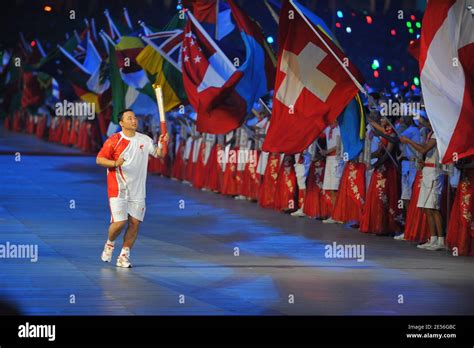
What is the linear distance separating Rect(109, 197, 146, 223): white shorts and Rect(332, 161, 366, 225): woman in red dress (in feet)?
21.6

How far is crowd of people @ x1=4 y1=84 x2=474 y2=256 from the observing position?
18.0 meters

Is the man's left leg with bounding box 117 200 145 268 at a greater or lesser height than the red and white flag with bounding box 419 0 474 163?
lesser

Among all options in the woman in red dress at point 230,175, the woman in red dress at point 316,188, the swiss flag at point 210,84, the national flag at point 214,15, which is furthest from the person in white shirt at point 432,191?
the national flag at point 214,15

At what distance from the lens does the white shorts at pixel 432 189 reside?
1801 centimetres

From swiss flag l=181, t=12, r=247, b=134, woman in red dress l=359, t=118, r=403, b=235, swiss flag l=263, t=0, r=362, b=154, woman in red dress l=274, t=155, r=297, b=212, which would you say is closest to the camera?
woman in red dress l=359, t=118, r=403, b=235

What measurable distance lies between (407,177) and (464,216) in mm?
2702

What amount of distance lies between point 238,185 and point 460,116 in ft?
36.8

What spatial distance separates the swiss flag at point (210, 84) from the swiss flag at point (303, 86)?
9.52ft

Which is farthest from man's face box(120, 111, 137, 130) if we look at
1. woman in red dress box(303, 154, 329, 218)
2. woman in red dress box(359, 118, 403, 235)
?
woman in red dress box(303, 154, 329, 218)

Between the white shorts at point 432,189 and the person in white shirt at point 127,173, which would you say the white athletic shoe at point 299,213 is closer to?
the white shorts at point 432,189

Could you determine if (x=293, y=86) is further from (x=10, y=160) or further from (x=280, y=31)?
(x=10, y=160)

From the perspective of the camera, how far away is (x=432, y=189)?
18016 millimetres

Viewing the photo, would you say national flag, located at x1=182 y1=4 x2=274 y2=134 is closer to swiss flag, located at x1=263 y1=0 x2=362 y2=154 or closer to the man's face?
A: swiss flag, located at x1=263 y1=0 x2=362 y2=154
